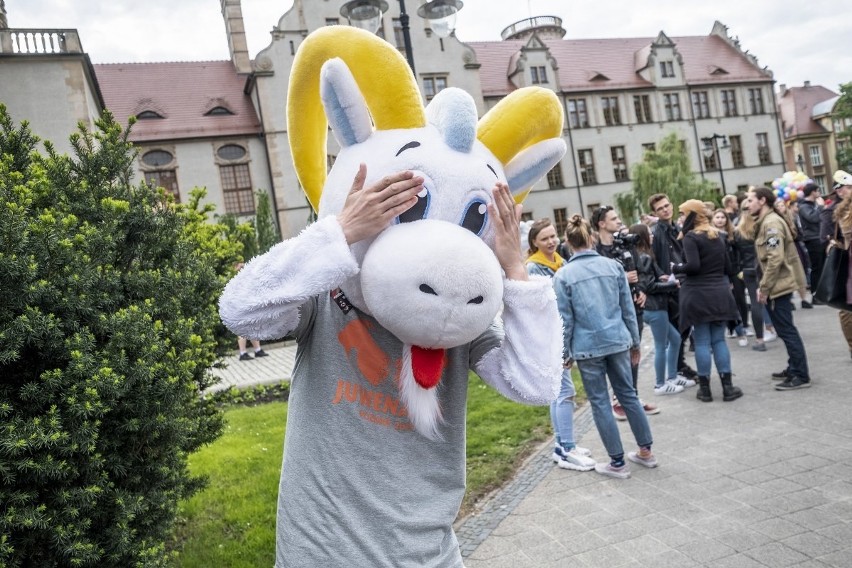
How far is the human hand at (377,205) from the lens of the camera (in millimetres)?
1852

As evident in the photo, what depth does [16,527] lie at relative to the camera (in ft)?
7.68

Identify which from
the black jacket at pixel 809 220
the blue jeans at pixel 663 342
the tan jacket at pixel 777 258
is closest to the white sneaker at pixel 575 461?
the blue jeans at pixel 663 342

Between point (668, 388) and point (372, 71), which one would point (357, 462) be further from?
point (668, 388)

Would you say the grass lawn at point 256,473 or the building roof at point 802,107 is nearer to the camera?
the grass lawn at point 256,473

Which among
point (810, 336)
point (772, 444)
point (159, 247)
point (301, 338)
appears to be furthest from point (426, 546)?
point (810, 336)

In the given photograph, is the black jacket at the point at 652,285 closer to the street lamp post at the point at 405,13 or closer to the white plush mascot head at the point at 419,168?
the street lamp post at the point at 405,13

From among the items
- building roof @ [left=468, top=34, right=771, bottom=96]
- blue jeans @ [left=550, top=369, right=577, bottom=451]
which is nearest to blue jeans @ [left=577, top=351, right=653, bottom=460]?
blue jeans @ [left=550, top=369, right=577, bottom=451]

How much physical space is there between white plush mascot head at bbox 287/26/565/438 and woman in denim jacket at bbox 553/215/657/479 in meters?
3.22

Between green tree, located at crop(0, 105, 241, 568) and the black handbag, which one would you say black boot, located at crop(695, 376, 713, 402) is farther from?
green tree, located at crop(0, 105, 241, 568)

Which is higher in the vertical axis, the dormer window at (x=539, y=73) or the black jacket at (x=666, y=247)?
the dormer window at (x=539, y=73)

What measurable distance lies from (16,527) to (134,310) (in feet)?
2.91

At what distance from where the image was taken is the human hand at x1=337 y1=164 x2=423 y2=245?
1.85 m

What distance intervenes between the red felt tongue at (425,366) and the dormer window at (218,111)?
33.8 meters

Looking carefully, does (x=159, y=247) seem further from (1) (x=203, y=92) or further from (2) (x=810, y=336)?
(1) (x=203, y=92)
